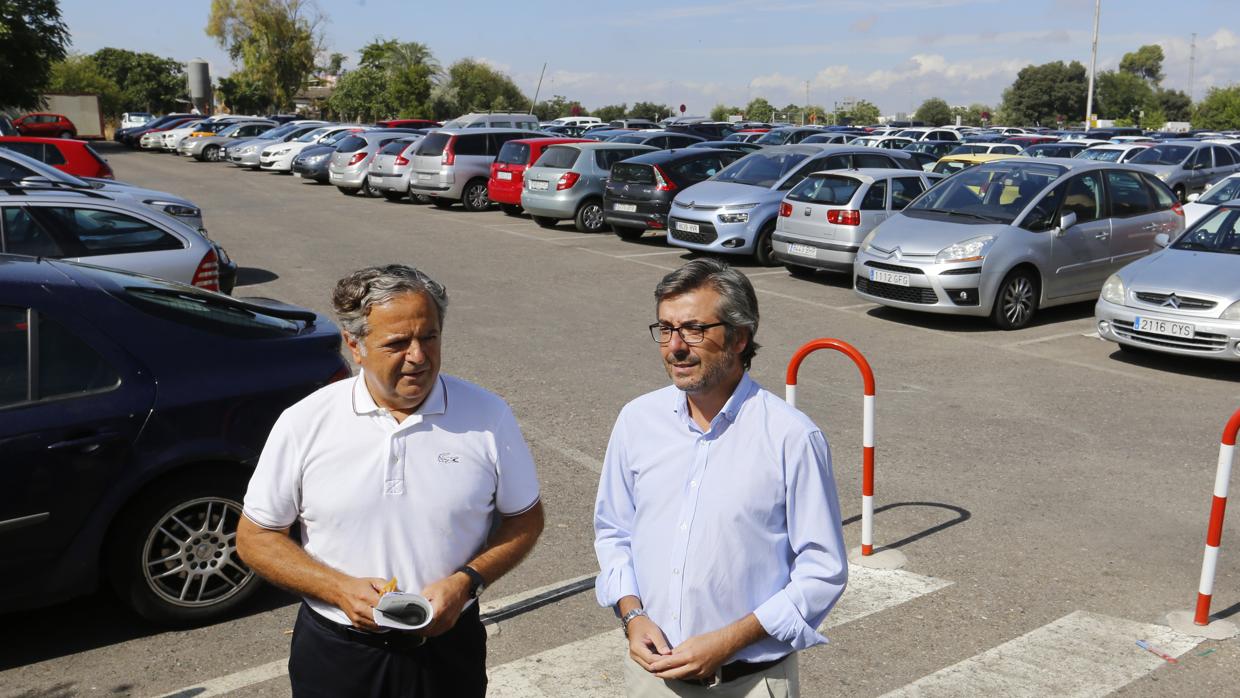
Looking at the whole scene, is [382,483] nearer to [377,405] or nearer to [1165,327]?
[377,405]

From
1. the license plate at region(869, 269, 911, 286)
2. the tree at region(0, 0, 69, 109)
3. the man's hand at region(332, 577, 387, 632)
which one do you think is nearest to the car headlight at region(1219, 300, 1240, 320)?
the license plate at region(869, 269, 911, 286)

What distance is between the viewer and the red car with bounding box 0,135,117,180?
20.1 meters

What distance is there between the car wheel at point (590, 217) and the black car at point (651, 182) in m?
0.90

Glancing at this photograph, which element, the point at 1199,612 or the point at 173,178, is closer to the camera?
the point at 1199,612

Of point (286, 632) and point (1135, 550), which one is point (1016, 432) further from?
point (286, 632)

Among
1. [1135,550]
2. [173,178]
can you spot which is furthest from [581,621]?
[173,178]

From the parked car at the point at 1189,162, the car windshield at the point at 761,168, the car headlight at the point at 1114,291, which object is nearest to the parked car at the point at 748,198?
the car windshield at the point at 761,168

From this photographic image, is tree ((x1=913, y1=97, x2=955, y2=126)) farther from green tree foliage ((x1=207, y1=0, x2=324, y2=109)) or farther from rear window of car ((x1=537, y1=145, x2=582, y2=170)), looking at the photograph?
rear window of car ((x1=537, y1=145, x2=582, y2=170))

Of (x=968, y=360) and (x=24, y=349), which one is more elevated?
(x=24, y=349)

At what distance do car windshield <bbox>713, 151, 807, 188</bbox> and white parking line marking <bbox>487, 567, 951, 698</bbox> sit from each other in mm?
11977

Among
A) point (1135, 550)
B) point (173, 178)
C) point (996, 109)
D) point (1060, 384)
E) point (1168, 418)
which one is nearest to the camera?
point (1135, 550)

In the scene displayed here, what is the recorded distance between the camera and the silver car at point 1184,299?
9.55 metres

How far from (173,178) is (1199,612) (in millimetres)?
31097

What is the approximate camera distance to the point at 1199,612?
4.94 m
